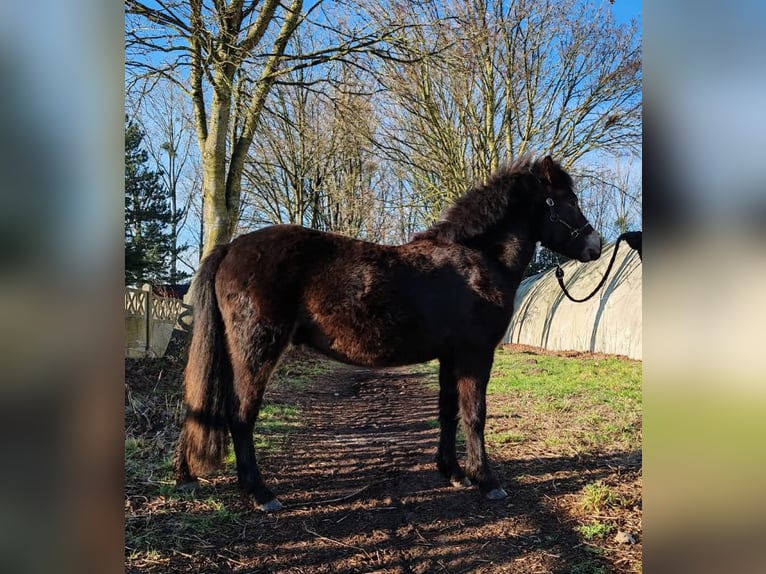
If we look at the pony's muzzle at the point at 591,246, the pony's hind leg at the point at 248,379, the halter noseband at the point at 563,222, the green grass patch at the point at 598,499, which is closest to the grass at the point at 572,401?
the green grass patch at the point at 598,499

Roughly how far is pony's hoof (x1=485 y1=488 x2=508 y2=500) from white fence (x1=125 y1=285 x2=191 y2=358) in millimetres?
5816

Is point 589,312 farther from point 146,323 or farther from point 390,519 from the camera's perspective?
point 390,519

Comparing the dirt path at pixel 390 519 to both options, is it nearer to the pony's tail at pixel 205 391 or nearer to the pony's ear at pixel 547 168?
the pony's tail at pixel 205 391

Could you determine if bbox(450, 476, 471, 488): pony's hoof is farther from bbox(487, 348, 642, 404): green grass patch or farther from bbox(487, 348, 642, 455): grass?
bbox(487, 348, 642, 404): green grass patch

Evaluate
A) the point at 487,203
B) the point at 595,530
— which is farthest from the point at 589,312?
the point at 595,530

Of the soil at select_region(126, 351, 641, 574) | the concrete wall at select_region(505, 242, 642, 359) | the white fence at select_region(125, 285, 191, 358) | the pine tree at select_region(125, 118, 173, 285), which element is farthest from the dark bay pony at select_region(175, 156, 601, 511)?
the pine tree at select_region(125, 118, 173, 285)

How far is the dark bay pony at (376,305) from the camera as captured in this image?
319cm

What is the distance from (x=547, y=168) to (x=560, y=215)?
16.2 inches

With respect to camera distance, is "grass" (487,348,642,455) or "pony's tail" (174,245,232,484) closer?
"pony's tail" (174,245,232,484)

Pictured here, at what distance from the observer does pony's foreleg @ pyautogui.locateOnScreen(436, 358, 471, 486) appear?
3.69 metres

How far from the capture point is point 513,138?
40.2ft

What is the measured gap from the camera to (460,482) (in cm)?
359
